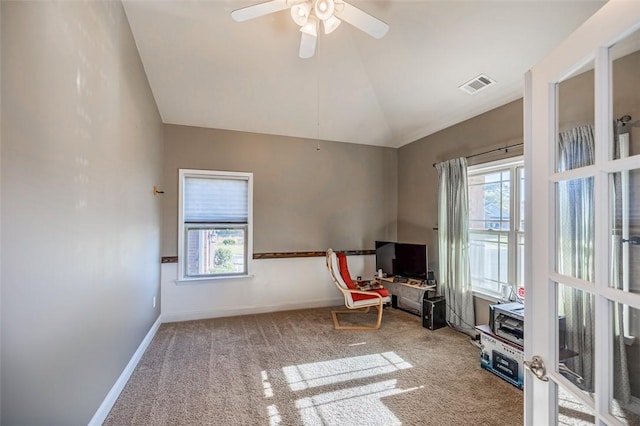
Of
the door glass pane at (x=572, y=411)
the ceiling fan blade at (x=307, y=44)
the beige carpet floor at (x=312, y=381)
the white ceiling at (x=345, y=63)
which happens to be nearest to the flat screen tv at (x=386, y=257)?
the beige carpet floor at (x=312, y=381)

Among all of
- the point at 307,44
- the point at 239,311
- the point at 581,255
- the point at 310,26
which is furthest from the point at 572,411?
the point at 239,311

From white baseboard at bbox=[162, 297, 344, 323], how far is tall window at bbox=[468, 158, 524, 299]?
2.22 meters

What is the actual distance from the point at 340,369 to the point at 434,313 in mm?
1598

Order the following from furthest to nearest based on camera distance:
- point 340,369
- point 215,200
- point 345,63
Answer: point 215,200 < point 345,63 < point 340,369

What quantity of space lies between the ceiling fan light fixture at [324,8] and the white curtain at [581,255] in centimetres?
173

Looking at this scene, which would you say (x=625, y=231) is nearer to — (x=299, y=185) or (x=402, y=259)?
(x=402, y=259)

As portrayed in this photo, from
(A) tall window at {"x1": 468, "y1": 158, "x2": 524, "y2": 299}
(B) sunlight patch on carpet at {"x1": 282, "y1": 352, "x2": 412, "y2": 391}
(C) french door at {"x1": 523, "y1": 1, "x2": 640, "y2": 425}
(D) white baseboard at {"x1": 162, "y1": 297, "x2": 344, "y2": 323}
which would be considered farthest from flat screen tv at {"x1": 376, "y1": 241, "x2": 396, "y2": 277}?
(C) french door at {"x1": 523, "y1": 1, "x2": 640, "y2": 425}

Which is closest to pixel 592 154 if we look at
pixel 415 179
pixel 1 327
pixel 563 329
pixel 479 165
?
pixel 563 329

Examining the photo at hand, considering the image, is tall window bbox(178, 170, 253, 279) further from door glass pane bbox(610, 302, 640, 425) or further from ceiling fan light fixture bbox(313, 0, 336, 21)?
door glass pane bbox(610, 302, 640, 425)

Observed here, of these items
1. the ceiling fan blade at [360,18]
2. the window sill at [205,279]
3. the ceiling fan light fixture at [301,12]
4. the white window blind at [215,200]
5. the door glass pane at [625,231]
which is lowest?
the window sill at [205,279]

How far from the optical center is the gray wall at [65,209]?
46.6 inches

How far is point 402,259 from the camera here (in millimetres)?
4352

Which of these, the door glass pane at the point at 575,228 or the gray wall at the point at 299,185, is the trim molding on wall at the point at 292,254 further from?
the door glass pane at the point at 575,228

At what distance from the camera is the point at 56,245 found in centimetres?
147
